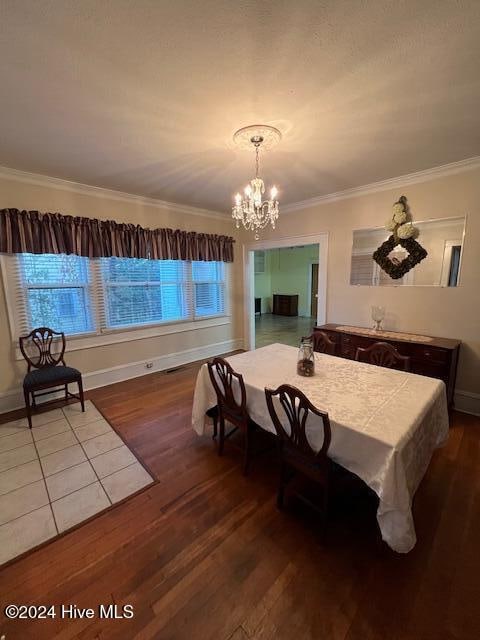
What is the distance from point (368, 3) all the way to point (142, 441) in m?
3.17

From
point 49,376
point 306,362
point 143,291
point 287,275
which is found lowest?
point 49,376

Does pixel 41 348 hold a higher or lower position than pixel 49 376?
higher

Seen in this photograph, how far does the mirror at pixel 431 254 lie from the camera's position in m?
2.85

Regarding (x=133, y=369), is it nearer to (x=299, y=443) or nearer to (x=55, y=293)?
(x=55, y=293)

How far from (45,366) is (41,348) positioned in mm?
215

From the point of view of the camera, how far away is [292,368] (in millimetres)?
2203

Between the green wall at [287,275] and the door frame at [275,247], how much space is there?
4.57 m

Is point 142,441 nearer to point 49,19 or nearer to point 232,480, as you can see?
point 232,480

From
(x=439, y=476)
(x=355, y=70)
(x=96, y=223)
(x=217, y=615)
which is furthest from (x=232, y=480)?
(x=96, y=223)

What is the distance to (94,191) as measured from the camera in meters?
3.31

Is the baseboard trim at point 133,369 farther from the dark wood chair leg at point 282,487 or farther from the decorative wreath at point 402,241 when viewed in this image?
the decorative wreath at point 402,241

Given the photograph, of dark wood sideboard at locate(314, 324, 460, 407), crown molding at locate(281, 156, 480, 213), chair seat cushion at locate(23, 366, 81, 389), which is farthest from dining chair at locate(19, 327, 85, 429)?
crown molding at locate(281, 156, 480, 213)

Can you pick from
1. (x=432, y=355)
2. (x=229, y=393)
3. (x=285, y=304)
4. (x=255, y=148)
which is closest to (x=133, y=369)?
(x=229, y=393)

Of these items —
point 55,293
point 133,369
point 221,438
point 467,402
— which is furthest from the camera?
point 133,369
